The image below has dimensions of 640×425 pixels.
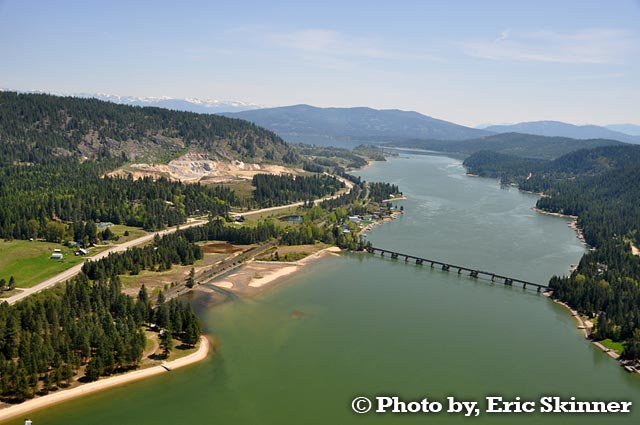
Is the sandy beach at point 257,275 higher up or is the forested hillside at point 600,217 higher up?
the forested hillside at point 600,217

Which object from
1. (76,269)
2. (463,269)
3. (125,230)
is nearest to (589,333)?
(463,269)

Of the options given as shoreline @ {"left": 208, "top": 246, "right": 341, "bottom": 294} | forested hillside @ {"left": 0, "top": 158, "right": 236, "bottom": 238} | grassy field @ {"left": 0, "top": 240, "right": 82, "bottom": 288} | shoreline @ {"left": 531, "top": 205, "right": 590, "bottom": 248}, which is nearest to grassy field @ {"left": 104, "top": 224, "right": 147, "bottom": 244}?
forested hillside @ {"left": 0, "top": 158, "right": 236, "bottom": 238}

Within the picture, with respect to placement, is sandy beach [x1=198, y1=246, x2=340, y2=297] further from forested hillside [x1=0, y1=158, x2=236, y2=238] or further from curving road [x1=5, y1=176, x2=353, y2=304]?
forested hillside [x1=0, y1=158, x2=236, y2=238]

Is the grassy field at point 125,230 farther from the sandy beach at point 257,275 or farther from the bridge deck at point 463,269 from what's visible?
the bridge deck at point 463,269

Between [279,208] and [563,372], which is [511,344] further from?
[279,208]

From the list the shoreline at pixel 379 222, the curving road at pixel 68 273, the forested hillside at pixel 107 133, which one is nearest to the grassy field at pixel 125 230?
the curving road at pixel 68 273

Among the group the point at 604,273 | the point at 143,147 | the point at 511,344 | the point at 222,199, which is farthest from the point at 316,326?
→ the point at 143,147
